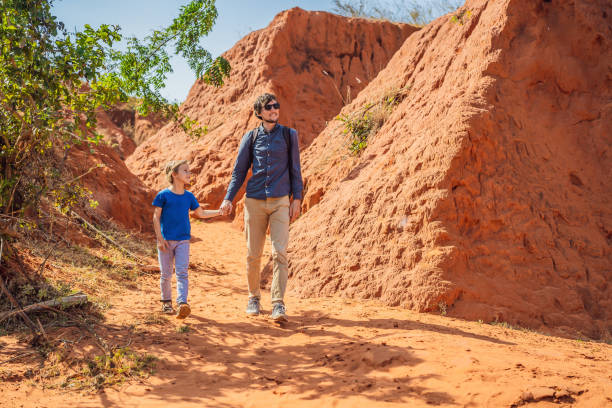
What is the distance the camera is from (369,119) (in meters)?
7.56

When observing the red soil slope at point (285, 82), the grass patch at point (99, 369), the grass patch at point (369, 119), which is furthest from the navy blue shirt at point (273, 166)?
the red soil slope at point (285, 82)

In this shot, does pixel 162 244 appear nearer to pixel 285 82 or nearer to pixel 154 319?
pixel 154 319

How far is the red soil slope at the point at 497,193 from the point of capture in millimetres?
4270

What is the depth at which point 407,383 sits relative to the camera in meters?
2.50

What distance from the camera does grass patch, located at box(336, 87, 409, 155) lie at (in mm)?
7309

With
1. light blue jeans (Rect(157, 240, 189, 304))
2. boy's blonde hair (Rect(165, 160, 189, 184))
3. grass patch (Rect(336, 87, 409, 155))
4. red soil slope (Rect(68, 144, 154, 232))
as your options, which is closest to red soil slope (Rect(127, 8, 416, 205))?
red soil slope (Rect(68, 144, 154, 232))

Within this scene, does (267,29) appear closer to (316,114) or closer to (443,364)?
(316,114)

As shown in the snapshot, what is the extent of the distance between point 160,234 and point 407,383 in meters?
2.45

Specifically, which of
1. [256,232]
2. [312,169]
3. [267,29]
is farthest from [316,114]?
[256,232]

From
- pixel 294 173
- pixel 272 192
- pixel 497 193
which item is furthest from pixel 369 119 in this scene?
pixel 272 192

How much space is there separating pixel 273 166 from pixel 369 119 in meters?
3.99

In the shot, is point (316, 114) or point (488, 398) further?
point (316, 114)

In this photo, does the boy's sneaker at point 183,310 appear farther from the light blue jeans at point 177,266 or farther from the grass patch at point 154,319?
the grass patch at point 154,319

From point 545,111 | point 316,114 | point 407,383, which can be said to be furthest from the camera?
point 316,114
